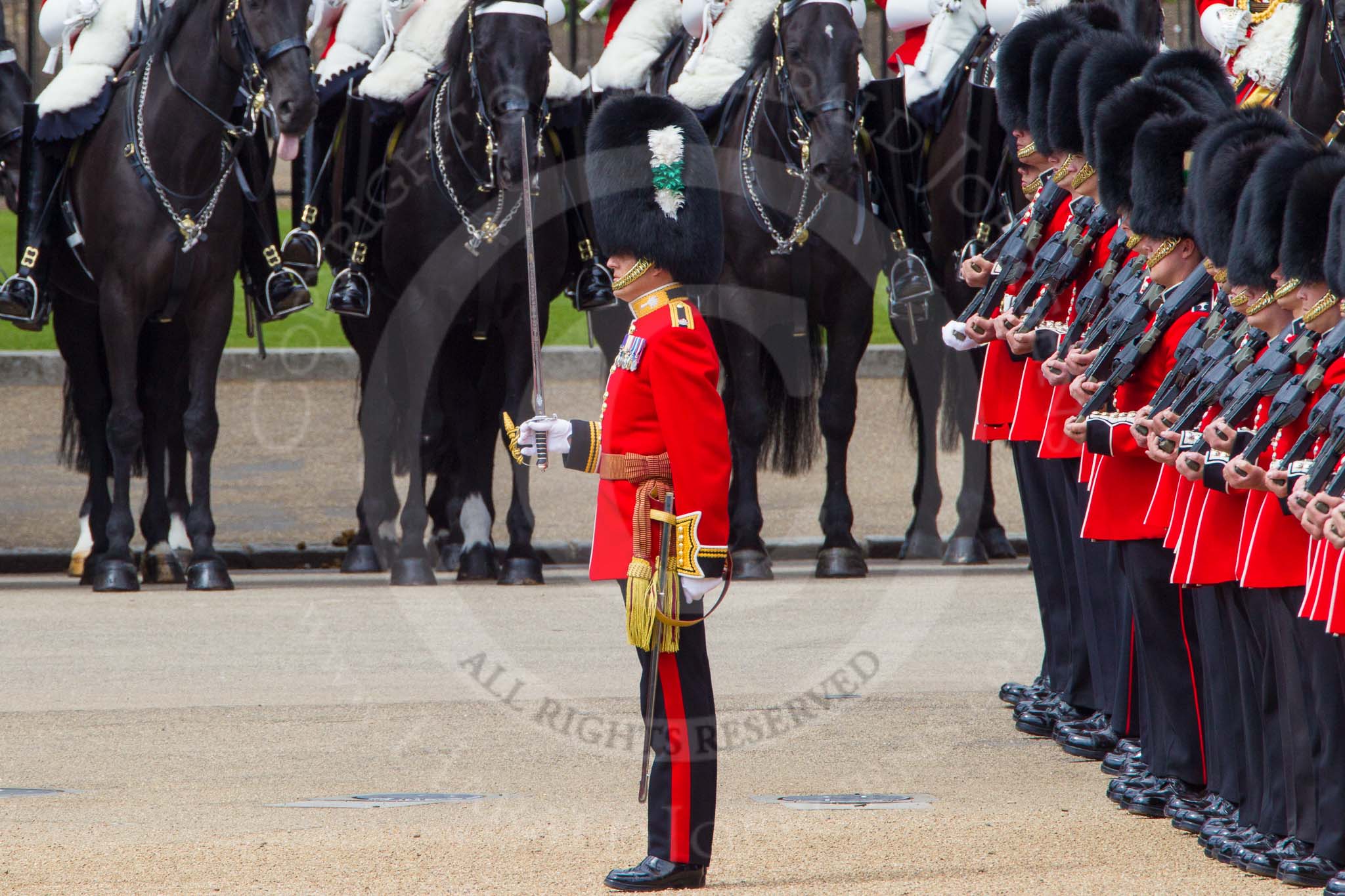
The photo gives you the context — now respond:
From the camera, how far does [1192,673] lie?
544 centimetres

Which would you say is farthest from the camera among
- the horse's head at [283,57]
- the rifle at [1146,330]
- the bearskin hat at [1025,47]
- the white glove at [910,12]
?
the white glove at [910,12]

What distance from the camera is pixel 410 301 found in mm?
10227

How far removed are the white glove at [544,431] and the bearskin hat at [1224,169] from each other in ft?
4.92

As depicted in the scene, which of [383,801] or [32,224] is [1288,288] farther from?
[32,224]

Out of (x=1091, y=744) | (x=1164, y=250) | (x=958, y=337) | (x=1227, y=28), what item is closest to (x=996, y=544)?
(x=1227, y=28)

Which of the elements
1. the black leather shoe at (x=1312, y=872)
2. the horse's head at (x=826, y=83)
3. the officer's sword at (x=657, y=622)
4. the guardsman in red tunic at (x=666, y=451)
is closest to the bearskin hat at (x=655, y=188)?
the guardsman in red tunic at (x=666, y=451)

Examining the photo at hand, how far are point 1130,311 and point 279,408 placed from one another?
8.84m

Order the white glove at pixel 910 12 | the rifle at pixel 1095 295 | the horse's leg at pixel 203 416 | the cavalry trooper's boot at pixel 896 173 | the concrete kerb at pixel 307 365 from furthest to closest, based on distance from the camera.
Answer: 1. the concrete kerb at pixel 307 365
2. the white glove at pixel 910 12
3. the cavalry trooper's boot at pixel 896 173
4. the horse's leg at pixel 203 416
5. the rifle at pixel 1095 295

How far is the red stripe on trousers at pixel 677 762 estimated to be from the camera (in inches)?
186

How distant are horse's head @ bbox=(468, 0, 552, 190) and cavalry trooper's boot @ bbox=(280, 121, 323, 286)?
3.17ft

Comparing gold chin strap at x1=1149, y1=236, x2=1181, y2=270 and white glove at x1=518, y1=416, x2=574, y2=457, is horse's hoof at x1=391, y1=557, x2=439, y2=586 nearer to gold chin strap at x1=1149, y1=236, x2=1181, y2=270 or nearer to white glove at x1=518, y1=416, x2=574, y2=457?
gold chin strap at x1=1149, y1=236, x2=1181, y2=270

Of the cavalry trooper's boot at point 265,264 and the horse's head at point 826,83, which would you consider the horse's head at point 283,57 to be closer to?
the cavalry trooper's boot at point 265,264

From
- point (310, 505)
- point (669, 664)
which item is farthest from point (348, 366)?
point (669, 664)

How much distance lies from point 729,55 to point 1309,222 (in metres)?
6.06
